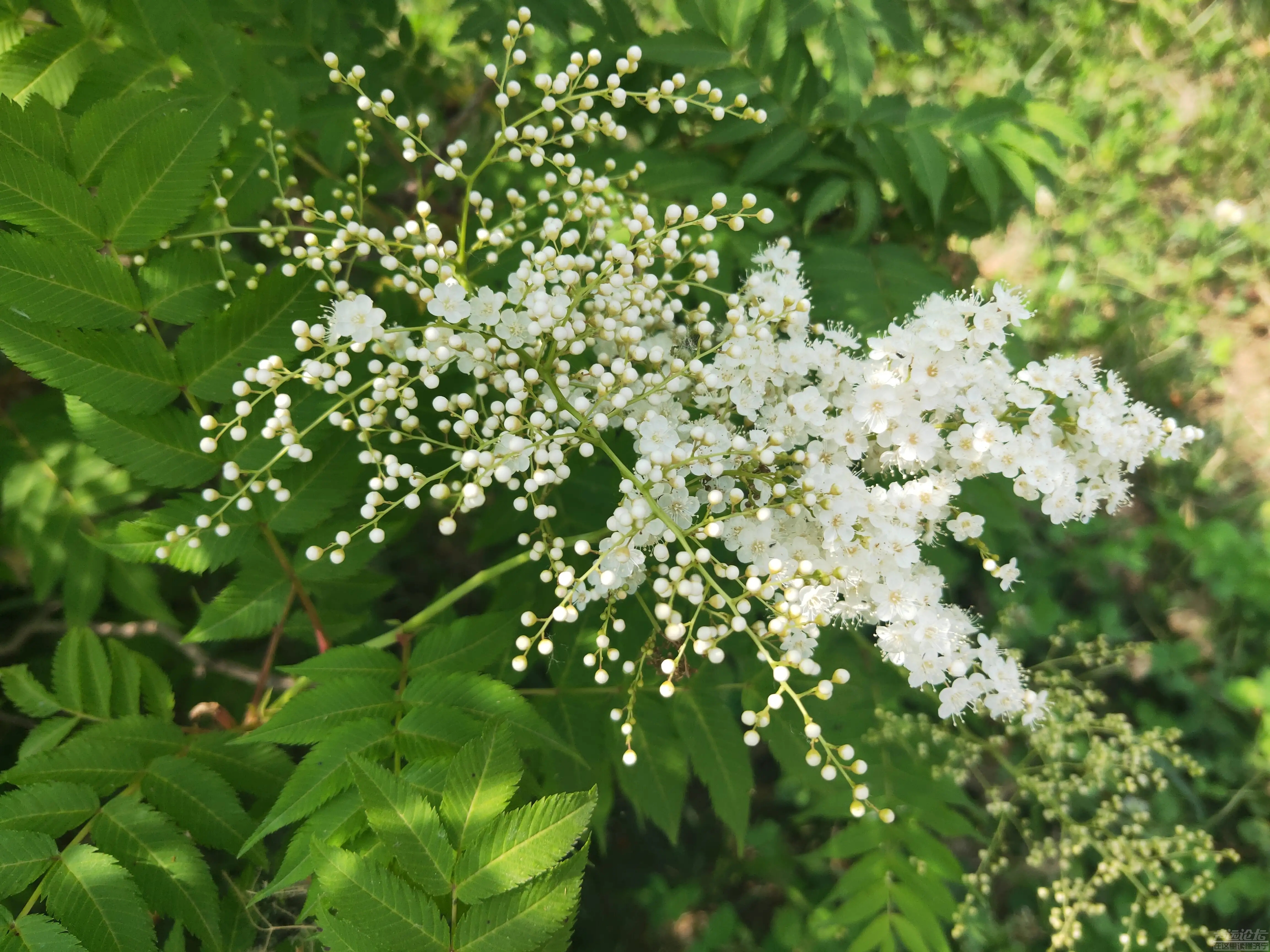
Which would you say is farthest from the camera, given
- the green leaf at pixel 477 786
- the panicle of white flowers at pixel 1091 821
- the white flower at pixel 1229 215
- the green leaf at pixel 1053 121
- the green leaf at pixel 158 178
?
the white flower at pixel 1229 215

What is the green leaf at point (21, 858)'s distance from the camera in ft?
6.10

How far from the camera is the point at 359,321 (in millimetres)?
1903

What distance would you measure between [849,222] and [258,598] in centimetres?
276

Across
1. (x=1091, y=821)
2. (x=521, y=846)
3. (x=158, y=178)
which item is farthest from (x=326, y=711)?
(x=1091, y=821)

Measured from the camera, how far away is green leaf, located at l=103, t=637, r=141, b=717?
8.04ft

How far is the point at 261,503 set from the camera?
7.63 ft

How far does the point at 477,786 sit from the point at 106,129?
1.99 m

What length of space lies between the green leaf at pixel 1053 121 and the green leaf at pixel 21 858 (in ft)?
Answer: 12.4

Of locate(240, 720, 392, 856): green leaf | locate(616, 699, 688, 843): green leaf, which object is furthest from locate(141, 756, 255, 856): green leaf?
locate(616, 699, 688, 843): green leaf

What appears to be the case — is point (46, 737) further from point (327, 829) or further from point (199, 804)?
point (327, 829)

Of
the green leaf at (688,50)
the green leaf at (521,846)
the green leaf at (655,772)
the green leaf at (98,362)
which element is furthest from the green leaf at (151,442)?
the green leaf at (688,50)

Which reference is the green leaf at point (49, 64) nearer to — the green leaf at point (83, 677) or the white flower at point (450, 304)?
the white flower at point (450, 304)

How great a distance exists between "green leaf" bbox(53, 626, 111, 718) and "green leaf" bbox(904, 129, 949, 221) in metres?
3.07

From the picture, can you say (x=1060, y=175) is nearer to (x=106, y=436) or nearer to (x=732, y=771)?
(x=732, y=771)
